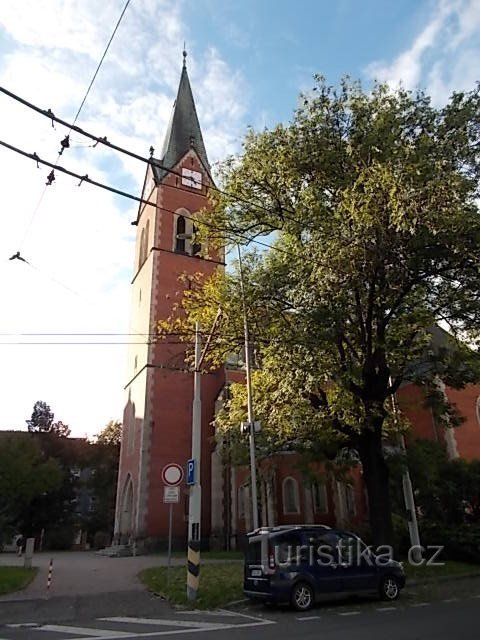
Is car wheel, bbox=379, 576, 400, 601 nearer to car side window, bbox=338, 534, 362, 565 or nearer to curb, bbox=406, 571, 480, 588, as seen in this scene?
car side window, bbox=338, 534, 362, 565

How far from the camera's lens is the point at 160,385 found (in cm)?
3053

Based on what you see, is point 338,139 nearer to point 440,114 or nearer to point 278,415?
point 440,114

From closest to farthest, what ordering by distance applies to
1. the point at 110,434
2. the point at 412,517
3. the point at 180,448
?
the point at 412,517, the point at 180,448, the point at 110,434

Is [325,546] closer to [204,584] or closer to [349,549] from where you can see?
[349,549]

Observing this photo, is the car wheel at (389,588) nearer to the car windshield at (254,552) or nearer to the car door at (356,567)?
the car door at (356,567)

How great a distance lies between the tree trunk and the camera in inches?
575

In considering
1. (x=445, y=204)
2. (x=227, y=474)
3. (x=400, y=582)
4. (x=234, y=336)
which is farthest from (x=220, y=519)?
(x=445, y=204)

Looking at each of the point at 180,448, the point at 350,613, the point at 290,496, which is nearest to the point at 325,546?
the point at 350,613

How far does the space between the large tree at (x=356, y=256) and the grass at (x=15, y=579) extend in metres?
8.12

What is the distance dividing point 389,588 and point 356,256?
777 centimetres

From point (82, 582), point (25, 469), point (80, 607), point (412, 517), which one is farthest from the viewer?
point (25, 469)

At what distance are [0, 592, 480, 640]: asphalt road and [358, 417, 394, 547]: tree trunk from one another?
143 inches

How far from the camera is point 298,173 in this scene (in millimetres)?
15250

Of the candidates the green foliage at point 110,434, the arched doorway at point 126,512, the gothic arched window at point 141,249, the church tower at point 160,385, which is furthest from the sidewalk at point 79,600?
the green foliage at point 110,434
